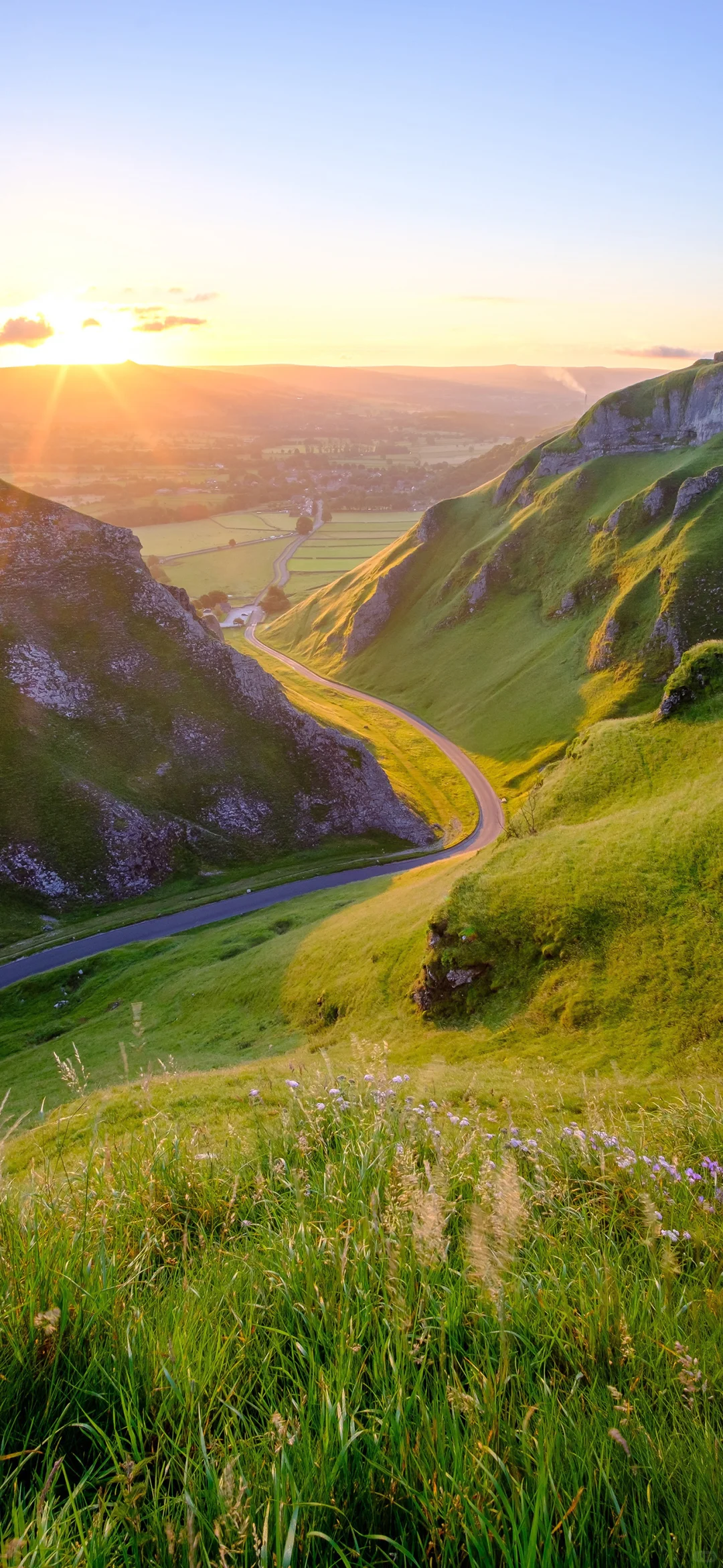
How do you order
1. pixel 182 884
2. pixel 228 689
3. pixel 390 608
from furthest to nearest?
pixel 390 608
pixel 228 689
pixel 182 884

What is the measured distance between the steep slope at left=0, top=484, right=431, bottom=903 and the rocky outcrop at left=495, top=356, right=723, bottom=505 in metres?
107

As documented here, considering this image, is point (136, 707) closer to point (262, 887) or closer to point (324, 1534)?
point (262, 887)

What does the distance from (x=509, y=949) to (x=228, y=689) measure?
81.9 m

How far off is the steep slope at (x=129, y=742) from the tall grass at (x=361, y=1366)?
85150mm

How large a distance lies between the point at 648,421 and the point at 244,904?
148766mm

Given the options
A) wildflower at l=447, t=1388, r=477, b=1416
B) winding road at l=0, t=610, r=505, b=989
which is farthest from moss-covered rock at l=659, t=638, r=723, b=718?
wildflower at l=447, t=1388, r=477, b=1416

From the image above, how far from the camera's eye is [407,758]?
132m

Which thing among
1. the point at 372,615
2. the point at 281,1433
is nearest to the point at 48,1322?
the point at 281,1433

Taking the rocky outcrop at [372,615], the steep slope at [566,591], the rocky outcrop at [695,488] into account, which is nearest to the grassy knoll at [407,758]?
the steep slope at [566,591]

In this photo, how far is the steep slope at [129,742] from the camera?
291 ft

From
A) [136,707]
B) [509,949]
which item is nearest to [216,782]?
[136,707]

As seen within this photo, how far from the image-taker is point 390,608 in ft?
634

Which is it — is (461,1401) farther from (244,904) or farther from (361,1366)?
(244,904)

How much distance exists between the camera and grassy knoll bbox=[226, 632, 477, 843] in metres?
113
